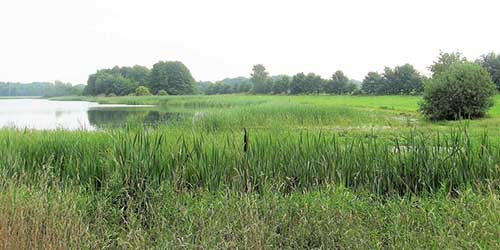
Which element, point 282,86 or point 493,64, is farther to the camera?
point 282,86

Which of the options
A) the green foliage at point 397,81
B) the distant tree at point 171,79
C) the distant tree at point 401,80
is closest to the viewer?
the distant tree at point 401,80

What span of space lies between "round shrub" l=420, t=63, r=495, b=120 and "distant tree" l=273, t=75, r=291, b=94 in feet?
164

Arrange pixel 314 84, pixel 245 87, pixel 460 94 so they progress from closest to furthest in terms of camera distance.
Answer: pixel 460 94 → pixel 314 84 → pixel 245 87

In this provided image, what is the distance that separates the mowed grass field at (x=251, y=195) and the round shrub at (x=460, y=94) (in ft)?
36.6

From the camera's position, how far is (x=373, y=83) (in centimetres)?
5328

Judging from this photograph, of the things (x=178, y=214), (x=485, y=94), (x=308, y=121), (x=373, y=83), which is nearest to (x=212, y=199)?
(x=178, y=214)

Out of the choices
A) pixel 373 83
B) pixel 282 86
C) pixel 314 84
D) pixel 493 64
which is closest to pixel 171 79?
pixel 282 86

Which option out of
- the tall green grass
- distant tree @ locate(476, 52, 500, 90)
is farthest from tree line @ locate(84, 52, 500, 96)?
the tall green grass

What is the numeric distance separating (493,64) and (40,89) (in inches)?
3984

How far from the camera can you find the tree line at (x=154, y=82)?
74.4m

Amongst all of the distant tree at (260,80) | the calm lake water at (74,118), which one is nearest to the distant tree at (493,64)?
the calm lake water at (74,118)

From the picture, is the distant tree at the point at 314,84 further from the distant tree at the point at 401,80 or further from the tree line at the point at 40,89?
the tree line at the point at 40,89

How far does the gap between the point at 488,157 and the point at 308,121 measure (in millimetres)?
9946

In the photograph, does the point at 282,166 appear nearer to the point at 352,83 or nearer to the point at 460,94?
the point at 460,94
